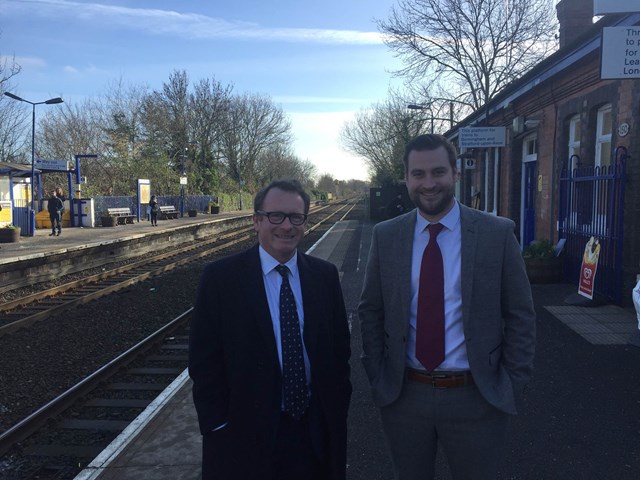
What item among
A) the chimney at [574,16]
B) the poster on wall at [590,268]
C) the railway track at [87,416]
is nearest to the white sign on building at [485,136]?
the chimney at [574,16]

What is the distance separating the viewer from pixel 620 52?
6000 mm

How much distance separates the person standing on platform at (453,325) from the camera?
2.32 metres

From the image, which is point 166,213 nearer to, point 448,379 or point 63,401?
point 63,401

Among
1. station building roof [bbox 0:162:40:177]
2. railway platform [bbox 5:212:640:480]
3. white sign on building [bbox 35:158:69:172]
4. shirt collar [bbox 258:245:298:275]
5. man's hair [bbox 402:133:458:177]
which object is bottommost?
railway platform [bbox 5:212:640:480]

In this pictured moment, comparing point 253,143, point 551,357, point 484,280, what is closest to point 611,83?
point 551,357

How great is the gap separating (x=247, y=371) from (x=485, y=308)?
106 centimetres

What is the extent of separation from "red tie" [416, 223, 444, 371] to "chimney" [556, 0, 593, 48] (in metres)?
15.2

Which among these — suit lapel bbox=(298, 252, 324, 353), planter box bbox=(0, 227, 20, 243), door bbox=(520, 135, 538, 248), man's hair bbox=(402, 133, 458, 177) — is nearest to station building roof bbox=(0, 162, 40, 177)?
planter box bbox=(0, 227, 20, 243)

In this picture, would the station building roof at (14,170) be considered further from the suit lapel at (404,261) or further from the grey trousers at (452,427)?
the grey trousers at (452,427)

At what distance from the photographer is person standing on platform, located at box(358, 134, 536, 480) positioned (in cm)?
232

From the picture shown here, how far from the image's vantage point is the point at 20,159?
44.5 m

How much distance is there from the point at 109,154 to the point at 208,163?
460 inches

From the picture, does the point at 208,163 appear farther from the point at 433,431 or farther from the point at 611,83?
the point at 433,431

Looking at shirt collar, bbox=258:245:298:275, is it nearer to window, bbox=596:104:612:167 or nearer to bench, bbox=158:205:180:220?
window, bbox=596:104:612:167
